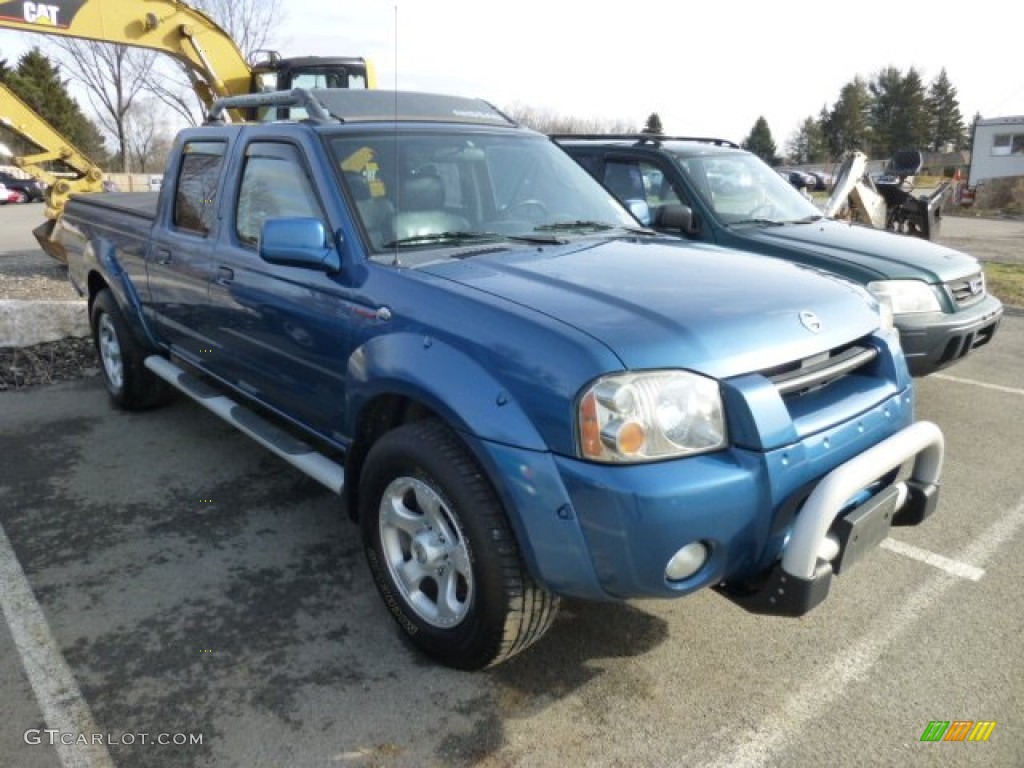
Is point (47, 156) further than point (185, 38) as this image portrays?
Yes

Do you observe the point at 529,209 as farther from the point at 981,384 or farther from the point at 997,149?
the point at 997,149

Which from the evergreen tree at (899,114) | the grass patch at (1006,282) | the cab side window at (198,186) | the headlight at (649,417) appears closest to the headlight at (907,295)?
the headlight at (649,417)

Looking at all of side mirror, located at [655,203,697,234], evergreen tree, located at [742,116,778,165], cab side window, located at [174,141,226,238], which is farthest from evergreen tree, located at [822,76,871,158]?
cab side window, located at [174,141,226,238]

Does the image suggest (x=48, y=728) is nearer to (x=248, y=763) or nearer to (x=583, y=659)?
(x=248, y=763)

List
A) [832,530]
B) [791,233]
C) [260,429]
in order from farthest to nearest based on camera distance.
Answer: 1. [791,233]
2. [260,429]
3. [832,530]

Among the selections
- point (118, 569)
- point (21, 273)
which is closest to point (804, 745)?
point (118, 569)

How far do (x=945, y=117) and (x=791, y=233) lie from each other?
89823 mm

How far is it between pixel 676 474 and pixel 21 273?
11996 millimetres

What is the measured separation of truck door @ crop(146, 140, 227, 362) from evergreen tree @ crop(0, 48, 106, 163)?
1977 inches

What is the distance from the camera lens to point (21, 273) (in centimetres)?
1138

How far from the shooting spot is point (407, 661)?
2.89 meters

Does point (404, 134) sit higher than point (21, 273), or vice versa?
point (404, 134)

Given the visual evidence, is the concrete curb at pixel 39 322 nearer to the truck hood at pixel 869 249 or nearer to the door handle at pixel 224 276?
the door handle at pixel 224 276

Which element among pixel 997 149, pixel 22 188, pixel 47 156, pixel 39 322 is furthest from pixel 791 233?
pixel 997 149
